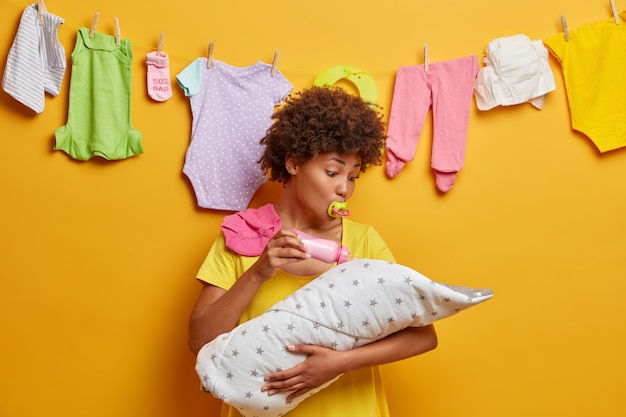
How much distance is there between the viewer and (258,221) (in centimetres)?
159

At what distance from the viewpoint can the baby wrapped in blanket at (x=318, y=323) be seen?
1.27 metres

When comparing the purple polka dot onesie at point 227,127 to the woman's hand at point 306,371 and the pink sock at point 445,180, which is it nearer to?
the pink sock at point 445,180

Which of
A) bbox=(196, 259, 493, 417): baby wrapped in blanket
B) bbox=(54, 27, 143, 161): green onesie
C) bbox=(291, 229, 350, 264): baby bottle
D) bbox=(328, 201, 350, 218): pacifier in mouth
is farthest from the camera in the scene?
bbox=(54, 27, 143, 161): green onesie

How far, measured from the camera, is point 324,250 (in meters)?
1.40

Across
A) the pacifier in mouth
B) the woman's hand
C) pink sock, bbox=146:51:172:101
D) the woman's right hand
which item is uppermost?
pink sock, bbox=146:51:172:101

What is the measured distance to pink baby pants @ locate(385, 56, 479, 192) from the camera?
183 centimetres

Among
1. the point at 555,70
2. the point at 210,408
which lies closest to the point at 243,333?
the point at 210,408

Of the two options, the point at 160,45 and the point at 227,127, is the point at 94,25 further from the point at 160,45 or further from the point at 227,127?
the point at 227,127

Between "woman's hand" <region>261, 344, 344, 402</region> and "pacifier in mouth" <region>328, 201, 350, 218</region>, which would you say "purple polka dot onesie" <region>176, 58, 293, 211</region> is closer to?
"pacifier in mouth" <region>328, 201, 350, 218</region>

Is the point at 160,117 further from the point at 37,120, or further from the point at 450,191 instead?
the point at 450,191

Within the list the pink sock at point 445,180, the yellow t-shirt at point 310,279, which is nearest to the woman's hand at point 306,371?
the yellow t-shirt at point 310,279

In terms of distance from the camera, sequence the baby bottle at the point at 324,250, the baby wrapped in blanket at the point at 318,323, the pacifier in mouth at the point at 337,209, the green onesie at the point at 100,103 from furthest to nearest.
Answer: the green onesie at the point at 100,103
the pacifier in mouth at the point at 337,209
the baby bottle at the point at 324,250
the baby wrapped in blanket at the point at 318,323

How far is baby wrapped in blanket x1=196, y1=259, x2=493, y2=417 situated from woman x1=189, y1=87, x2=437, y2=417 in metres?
0.06

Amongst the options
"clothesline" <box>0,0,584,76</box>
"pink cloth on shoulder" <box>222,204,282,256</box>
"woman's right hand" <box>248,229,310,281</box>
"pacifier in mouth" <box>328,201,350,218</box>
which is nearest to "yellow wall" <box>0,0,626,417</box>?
"clothesline" <box>0,0,584,76</box>
